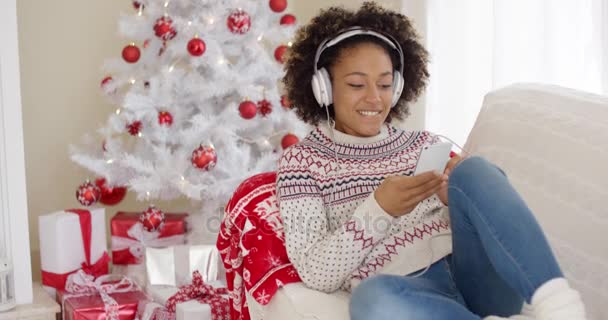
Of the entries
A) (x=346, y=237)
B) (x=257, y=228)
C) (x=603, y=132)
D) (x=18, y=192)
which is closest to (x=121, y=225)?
(x=18, y=192)

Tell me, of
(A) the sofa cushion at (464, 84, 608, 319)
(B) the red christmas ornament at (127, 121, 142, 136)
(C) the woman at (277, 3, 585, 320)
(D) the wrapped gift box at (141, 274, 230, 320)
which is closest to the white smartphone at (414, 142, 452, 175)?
(C) the woman at (277, 3, 585, 320)

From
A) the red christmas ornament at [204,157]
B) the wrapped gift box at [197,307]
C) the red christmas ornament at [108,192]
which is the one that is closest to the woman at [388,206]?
the wrapped gift box at [197,307]

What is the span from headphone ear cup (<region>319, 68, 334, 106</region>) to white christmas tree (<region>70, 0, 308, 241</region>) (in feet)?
2.86

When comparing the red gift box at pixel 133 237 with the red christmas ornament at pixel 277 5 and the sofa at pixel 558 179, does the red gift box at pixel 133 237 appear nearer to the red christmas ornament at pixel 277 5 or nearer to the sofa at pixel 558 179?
the red christmas ornament at pixel 277 5

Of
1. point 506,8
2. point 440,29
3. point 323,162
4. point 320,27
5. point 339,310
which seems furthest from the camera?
point 440,29

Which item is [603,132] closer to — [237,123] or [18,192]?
[237,123]

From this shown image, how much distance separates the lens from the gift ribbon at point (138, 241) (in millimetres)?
2525

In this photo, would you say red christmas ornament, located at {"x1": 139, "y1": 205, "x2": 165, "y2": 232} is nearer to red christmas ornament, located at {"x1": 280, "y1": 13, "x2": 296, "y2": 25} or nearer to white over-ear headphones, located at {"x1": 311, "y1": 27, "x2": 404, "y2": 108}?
red christmas ornament, located at {"x1": 280, "y1": 13, "x2": 296, "y2": 25}

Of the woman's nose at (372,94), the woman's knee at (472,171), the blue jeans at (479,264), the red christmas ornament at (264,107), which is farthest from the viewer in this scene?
the red christmas ornament at (264,107)

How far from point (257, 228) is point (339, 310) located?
0.28 meters

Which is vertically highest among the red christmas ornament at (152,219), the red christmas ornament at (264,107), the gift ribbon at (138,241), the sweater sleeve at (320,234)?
the red christmas ornament at (264,107)

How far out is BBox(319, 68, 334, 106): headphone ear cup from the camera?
5.10ft

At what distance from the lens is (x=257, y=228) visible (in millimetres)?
1477

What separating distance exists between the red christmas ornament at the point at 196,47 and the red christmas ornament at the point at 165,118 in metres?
0.22
